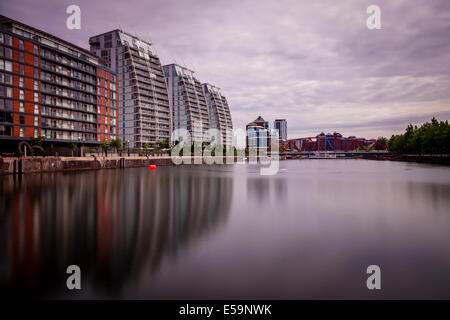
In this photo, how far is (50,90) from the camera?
68250mm

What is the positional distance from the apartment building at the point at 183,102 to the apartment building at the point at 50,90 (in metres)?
67.2

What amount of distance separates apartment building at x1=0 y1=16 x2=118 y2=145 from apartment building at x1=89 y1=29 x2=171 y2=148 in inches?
1143

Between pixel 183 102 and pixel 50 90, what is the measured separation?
91.3 m

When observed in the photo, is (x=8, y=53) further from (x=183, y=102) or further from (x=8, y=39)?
(x=183, y=102)

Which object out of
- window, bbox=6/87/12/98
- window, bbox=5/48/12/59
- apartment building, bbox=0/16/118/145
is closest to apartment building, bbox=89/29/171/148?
apartment building, bbox=0/16/118/145

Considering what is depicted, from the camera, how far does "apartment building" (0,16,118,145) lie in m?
59.3

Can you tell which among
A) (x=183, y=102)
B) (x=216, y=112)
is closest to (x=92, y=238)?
(x=183, y=102)

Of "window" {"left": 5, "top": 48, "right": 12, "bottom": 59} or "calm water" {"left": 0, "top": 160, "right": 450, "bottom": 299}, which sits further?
"window" {"left": 5, "top": 48, "right": 12, "bottom": 59}

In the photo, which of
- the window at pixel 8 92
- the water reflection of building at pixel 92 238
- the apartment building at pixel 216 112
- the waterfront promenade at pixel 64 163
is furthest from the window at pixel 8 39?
the apartment building at pixel 216 112

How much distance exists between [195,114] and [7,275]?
156147 millimetres

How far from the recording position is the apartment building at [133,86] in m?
116

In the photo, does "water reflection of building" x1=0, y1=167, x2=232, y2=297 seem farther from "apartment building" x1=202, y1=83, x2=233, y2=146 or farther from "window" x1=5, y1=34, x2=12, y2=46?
"apartment building" x1=202, y1=83, x2=233, y2=146

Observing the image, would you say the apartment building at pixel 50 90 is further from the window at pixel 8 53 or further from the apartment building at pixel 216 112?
the apartment building at pixel 216 112
